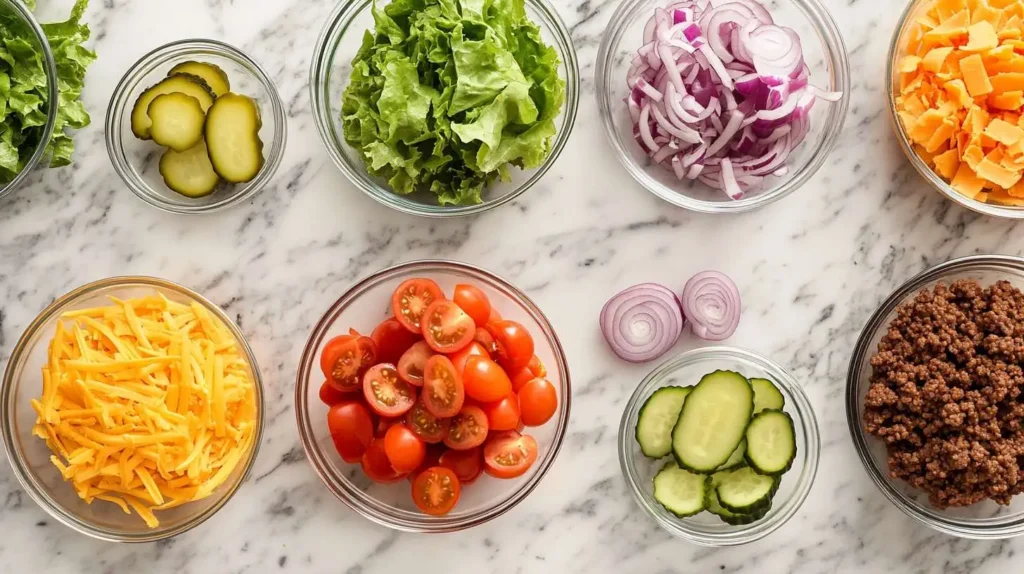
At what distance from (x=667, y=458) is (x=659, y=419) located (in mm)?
115

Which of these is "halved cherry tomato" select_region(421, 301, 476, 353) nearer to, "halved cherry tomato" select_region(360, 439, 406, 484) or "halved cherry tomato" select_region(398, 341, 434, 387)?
"halved cherry tomato" select_region(398, 341, 434, 387)

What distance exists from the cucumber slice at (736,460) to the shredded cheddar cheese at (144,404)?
A: 113 centimetres

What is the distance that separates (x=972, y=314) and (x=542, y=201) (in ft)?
3.45

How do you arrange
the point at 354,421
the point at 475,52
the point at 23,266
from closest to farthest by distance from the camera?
the point at 475,52 < the point at 354,421 < the point at 23,266

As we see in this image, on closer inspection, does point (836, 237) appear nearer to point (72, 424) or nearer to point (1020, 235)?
point (1020, 235)

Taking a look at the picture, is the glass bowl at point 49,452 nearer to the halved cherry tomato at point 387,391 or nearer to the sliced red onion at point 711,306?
the halved cherry tomato at point 387,391

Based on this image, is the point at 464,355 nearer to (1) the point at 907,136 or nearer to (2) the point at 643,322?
(2) the point at 643,322

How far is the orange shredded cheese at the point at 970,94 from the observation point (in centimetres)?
189

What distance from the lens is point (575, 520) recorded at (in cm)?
212

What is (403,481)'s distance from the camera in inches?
80.4

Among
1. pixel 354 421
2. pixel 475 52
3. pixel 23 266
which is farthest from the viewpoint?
pixel 23 266

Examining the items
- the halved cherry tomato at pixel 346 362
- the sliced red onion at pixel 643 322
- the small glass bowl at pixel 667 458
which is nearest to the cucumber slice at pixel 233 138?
the halved cherry tomato at pixel 346 362

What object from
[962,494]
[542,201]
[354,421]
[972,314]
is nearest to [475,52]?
[542,201]

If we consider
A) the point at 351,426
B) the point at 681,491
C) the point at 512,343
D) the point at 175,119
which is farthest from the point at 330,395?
the point at 681,491
